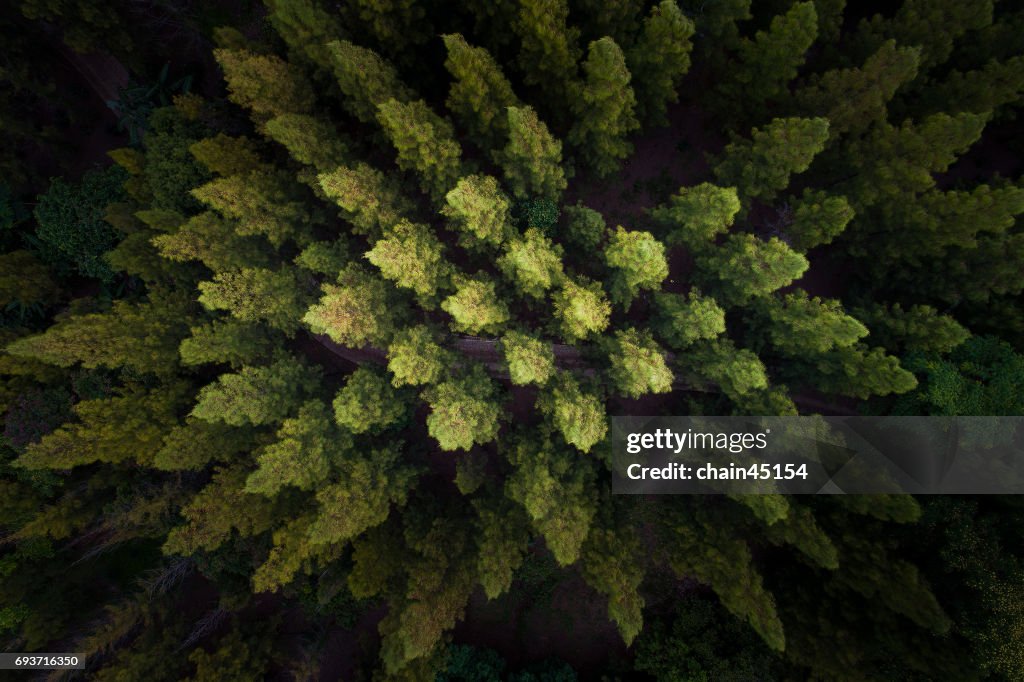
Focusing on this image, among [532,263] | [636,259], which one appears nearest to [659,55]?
[636,259]

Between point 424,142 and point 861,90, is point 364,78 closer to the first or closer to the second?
point 424,142

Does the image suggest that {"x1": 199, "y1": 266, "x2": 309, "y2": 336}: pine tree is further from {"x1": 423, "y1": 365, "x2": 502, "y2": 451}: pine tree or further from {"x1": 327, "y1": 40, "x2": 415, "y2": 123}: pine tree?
{"x1": 327, "y1": 40, "x2": 415, "y2": 123}: pine tree

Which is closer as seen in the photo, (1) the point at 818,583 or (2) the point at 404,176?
(1) the point at 818,583

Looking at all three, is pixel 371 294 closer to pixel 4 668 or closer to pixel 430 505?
pixel 430 505

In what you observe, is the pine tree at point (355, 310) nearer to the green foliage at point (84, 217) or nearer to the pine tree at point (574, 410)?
the pine tree at point (574, 410)

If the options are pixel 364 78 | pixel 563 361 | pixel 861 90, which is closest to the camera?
pixel 364 78

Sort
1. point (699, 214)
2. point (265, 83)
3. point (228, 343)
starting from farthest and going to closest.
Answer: point (228, 343) < point (265, 83) < point (699, 214)

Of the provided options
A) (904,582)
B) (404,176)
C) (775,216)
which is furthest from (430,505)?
(775,216)
